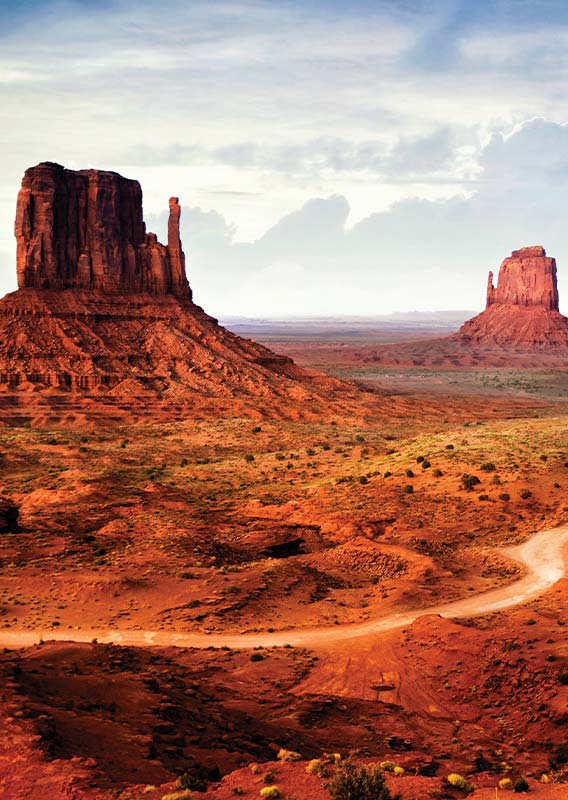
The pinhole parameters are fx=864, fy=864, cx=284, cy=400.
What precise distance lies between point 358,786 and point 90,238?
335ft

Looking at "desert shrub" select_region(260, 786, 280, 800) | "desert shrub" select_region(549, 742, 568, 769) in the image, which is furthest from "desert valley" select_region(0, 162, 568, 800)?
"desert shrub" select_region(260, 786, 280, 800)

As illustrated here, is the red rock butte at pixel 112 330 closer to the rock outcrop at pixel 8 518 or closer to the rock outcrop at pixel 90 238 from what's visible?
the rock outcrop at pixel 90 238

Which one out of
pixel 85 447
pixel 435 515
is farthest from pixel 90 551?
pixel 85 447

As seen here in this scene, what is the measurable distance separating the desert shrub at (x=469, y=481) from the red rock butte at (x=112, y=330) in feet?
155

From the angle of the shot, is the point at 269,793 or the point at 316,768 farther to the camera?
Answer: the point at 316,768

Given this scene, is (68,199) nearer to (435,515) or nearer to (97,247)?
(97,247)

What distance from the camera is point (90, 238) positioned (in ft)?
366

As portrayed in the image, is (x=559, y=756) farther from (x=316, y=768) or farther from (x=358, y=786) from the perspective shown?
(x=358, y=786)

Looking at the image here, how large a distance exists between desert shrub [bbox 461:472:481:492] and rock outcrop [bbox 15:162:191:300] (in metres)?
70.8

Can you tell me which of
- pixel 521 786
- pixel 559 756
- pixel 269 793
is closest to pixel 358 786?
pixel 269 793

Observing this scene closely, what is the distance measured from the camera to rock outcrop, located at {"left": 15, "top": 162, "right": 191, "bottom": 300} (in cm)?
10862

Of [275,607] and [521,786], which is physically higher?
[521,786]

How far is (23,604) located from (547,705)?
67.1ft

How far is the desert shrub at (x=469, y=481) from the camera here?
52.1 metres
